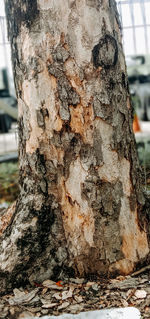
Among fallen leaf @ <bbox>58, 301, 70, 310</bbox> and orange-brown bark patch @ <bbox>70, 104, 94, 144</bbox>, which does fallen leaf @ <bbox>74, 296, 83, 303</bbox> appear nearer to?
fallen leaf @ <bbox>58, 301, 70, 310</bbox>

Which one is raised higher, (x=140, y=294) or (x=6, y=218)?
(x=6, y=218)

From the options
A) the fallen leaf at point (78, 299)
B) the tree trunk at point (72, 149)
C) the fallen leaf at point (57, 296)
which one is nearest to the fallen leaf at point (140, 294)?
the tree trunk at point (72, 149)

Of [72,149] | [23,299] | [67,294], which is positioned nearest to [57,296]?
[67,294]

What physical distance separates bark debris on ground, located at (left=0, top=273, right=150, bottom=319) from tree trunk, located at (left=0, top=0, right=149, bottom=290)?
0.20ft

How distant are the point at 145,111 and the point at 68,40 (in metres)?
6.22

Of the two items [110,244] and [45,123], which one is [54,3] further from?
[110,244]

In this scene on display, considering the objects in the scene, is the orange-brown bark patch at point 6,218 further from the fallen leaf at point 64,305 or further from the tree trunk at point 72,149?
the fallen leaf at point 64,305

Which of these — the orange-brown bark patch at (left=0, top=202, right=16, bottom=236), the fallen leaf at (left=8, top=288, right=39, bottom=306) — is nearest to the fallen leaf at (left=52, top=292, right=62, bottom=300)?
the fallen leaf at (left=8, top=288, right=39, bottom=306)

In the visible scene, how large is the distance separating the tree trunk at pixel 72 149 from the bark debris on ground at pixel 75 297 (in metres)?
0.06

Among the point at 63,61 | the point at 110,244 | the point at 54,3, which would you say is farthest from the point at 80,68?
the point at 110,244

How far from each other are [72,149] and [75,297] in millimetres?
746

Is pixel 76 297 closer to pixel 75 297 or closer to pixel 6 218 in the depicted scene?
pixel 75 297

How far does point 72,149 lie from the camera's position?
5.66 ft

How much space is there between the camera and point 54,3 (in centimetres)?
165
